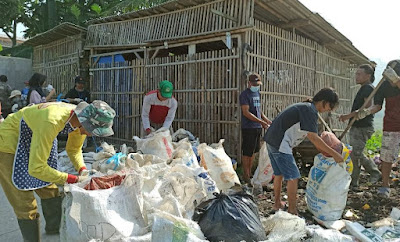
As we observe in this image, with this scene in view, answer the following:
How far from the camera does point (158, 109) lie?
17.0 ft

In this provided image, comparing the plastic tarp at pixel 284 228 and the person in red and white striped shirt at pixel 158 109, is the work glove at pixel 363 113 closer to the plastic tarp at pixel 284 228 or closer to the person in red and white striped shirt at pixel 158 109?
the plastic tarp at pixel 284 228

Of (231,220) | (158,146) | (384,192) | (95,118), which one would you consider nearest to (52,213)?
(95,118)

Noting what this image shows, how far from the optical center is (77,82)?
7.11 m

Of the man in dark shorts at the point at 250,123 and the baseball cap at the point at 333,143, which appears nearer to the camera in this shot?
the baseball cap at the point at 333,143

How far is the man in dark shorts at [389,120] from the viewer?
4.24m

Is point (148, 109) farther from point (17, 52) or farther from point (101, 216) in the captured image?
point (17, 52)

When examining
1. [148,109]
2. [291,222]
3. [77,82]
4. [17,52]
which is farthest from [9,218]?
[17,52]

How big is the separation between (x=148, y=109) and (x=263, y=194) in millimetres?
2253

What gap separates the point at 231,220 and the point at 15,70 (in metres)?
13.0

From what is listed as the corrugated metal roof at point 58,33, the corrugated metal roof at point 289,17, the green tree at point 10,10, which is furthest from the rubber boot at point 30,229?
the green tree at point 10,10

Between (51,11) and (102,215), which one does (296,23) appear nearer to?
(102,215)

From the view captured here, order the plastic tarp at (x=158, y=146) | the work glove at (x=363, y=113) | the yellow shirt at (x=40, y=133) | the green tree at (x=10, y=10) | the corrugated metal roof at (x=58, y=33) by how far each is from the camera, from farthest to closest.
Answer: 1. the green tree at (x=10, y=10)
2. the corrugated metal roof at (x=58, y=33)
3. the work glove at (x=363, y=113)
4. the plastic tarp at (x=158, y=146)
5. the yellow shirt at (x=40, y=133)

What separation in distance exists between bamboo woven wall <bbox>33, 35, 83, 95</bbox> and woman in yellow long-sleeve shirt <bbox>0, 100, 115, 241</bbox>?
7091mm

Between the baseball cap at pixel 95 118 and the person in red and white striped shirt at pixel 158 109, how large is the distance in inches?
99.0
